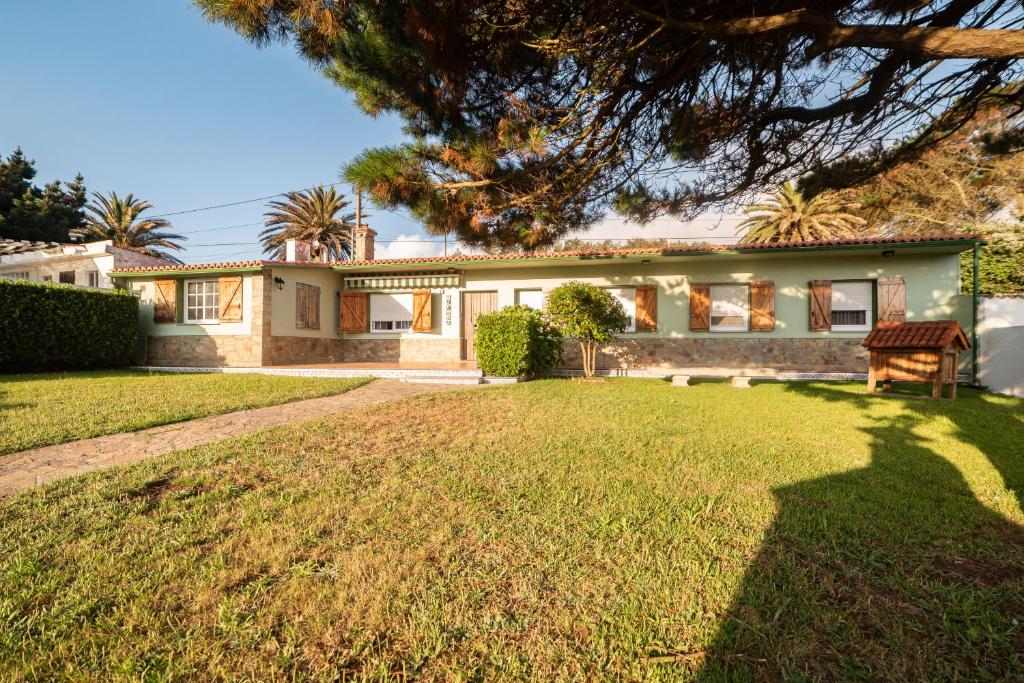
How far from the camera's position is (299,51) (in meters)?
4.27

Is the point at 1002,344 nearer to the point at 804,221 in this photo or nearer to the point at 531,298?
the point at 531,298

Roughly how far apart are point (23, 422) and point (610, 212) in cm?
742

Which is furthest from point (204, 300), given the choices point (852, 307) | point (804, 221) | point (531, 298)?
point (804, 221)

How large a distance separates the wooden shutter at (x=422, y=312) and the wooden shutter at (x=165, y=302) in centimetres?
730

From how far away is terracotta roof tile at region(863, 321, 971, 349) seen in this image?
7667 millimetres

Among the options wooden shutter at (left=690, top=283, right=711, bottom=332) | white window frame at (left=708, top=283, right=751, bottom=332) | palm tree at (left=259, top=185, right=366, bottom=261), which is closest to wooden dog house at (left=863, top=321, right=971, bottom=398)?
white window frame at (left=708, top=283, right=751, bottom=332)

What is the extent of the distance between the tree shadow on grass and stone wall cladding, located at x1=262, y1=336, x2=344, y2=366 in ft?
43.7

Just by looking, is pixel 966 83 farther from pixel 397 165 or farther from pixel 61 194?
pixel 61 194

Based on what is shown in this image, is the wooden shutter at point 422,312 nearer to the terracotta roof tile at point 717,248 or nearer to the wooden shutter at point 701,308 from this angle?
the terracotta roof tile at point 717,248

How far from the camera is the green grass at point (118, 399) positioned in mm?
5078

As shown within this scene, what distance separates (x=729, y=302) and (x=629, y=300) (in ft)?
9.17

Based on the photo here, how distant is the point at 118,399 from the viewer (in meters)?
7.15

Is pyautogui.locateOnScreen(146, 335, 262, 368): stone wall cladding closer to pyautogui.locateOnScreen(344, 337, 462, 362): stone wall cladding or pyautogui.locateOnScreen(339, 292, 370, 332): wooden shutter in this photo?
pyautogui.locateOnScreen(339, 292, 370, 332): wooden shutter

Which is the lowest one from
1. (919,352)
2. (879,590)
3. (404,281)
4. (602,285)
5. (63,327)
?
(879,590)
